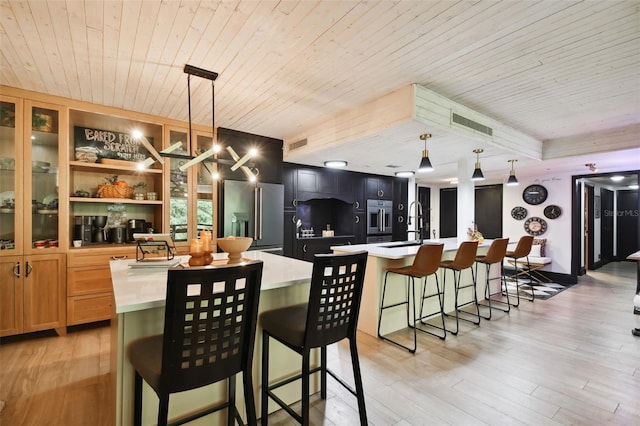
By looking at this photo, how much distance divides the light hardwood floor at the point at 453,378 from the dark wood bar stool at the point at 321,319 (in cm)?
40

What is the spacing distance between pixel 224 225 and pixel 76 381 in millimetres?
2226

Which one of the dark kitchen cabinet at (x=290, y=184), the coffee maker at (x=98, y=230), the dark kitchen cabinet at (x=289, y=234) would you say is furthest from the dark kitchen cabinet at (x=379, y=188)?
the coffee maker at (x=98, y=230)

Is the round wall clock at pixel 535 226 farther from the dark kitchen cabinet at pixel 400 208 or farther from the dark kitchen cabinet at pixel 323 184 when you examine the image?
the dark kitchen cabinet at pixel 323 184

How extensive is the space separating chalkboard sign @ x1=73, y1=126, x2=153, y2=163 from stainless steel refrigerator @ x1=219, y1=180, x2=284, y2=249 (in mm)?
1269

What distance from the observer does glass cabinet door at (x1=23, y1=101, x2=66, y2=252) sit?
309cm

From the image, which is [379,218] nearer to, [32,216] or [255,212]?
[255,212]

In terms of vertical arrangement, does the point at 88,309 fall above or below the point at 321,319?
below

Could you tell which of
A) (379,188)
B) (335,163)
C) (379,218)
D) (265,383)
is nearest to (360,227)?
(379,218)

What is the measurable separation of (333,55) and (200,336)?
209 centimetres

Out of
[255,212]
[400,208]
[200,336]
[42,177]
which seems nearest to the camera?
[200,336]

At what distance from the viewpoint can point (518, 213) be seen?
6867mm

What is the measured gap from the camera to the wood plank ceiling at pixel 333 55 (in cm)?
183

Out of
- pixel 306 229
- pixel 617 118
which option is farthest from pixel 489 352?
pixel 306 229

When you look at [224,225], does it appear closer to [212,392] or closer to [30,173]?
[30,173]
